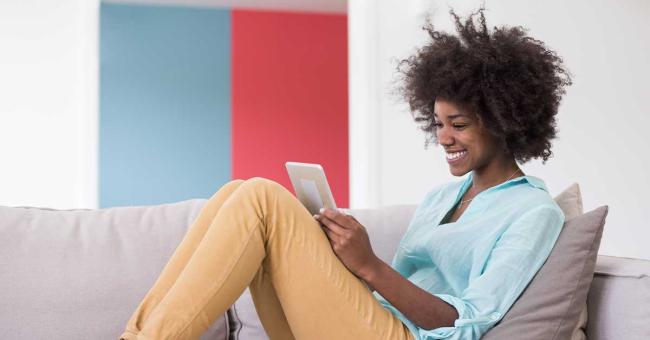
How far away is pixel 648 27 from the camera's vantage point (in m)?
3.13

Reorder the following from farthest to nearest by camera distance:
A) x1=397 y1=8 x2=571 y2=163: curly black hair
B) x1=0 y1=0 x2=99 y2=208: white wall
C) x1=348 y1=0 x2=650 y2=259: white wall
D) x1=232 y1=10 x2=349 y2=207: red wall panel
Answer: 1. x1=232 y1=10 x2=349 y2=207: red wall panel
2. x1=0 y1=0 x2=99 y2=208: white wall
3. x1=348 y1=0 x2=650 y2=259: white wall
4. x1=397 y1=8 x2=571 y2=163: curly black hair

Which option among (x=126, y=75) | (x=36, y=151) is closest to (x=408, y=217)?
(x=36, y=151)

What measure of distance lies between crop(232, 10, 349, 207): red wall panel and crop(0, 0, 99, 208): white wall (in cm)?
140

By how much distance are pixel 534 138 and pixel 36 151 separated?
4690mm

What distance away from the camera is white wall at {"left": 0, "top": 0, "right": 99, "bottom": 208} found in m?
6.05

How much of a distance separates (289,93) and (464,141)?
5.16 m

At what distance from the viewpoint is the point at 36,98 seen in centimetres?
615

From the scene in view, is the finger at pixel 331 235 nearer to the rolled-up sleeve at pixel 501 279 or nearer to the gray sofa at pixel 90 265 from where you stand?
the rolled-up sleeve at pixel 501 279

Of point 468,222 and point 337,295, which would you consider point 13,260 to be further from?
point 468,222

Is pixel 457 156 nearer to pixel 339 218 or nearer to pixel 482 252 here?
pixel 482 252

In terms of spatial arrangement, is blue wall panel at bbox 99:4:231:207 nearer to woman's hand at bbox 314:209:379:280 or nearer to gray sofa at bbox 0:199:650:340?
gray sofa at bbox 0:199:650:340

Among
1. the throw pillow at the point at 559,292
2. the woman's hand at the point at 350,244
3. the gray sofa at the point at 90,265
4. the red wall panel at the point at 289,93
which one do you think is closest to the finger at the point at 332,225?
the woman's hand at the point at 350,244

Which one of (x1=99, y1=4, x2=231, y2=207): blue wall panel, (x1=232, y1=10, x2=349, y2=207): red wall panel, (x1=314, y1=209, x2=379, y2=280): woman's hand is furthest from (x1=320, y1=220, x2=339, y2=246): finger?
(x1=232, y1=10, x2=349, y2=207): red wall panel

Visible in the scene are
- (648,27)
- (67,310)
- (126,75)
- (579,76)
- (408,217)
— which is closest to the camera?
(67,310)
